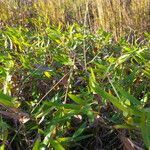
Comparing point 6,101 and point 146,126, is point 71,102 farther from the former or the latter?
point 146,126

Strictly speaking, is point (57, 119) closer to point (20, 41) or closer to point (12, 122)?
point (12, 122)

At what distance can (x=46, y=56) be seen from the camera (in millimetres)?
1571

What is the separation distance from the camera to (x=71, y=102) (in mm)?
1208

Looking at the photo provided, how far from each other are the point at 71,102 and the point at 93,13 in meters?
1.84

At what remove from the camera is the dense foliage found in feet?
2.97

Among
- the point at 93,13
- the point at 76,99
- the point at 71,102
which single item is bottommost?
the point at 93,13

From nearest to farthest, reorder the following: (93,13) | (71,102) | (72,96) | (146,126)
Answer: (146,126), (72,96), (71,102), (93,13)

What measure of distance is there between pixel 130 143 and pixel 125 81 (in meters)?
0.40

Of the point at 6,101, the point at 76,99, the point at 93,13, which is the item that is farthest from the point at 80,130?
the point at 93,13

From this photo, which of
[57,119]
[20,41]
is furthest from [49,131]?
[20,41]

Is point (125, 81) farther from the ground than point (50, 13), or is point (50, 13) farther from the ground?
point (125, 81)

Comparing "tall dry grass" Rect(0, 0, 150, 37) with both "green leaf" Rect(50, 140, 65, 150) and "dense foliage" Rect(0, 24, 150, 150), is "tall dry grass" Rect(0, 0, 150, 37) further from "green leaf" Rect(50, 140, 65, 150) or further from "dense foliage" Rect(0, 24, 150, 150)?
"green leaf" Rect(50, 140, 65, 150)

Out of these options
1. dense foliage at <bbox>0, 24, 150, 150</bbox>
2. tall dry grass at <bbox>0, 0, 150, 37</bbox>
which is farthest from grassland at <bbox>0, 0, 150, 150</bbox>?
tall dry grass at <bbox>0, 0, 150, 37</bbox>

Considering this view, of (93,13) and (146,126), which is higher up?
(146,126)
